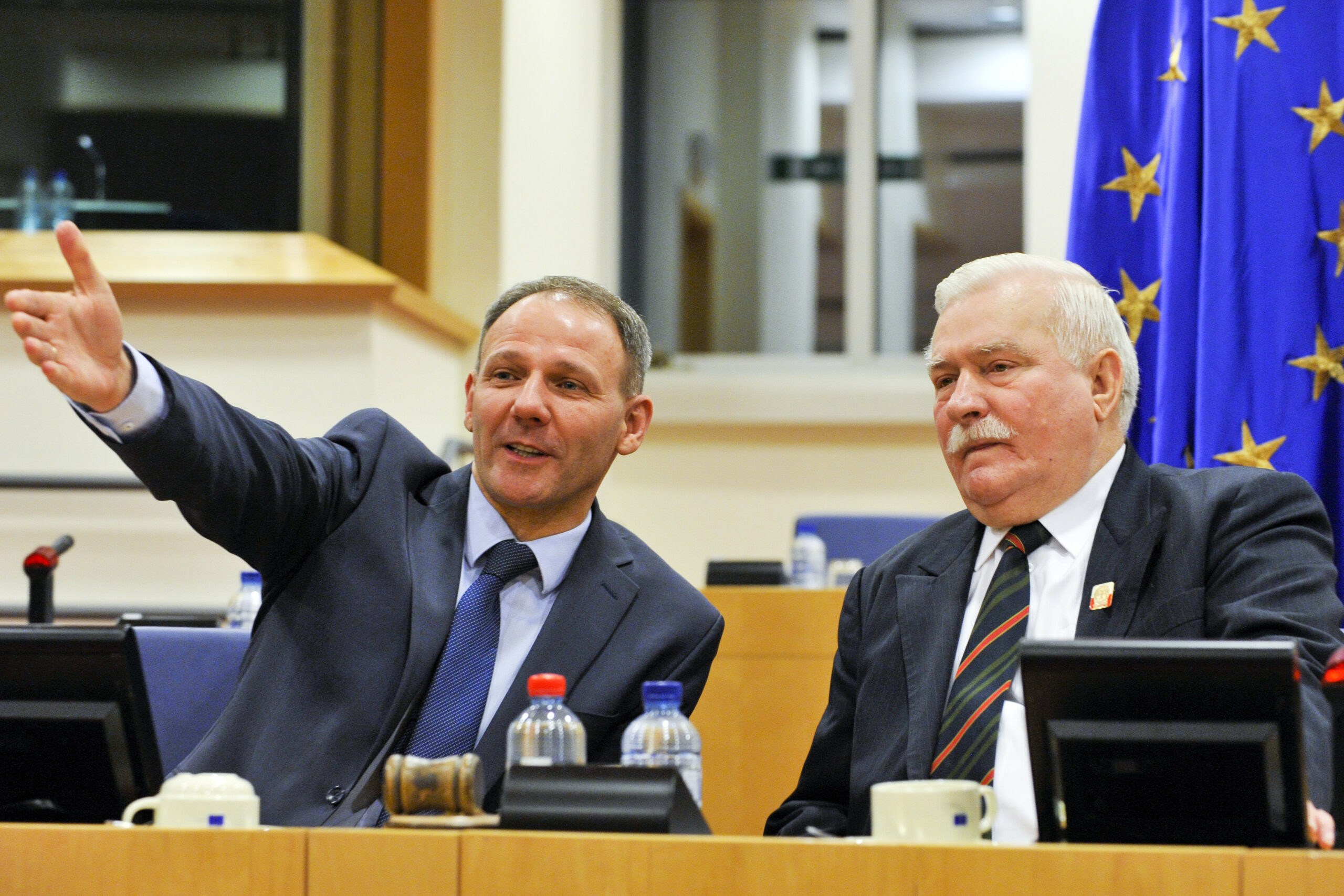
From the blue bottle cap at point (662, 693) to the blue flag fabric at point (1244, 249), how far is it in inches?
60.6

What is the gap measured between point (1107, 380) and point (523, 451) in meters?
0.84

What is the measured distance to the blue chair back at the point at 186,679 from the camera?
2.20 meters

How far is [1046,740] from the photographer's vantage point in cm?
125

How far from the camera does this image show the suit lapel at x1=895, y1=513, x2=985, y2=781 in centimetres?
188

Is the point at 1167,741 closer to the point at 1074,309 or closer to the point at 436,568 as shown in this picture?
the point at 1074,309

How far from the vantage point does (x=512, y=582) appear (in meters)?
2.11

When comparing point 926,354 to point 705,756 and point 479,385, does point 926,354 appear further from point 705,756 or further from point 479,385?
point 705,756

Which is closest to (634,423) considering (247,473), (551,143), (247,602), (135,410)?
(247,473)

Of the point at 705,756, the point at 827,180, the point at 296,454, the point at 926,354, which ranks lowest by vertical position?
the point at 705,756

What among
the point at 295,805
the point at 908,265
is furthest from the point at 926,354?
the point at 908,265

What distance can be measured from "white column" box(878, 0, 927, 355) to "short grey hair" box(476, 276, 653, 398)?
3443mm

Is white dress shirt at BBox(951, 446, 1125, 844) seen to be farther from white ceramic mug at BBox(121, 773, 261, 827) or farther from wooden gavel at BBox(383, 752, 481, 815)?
white ceramic mug at BBox(121, 773, 261, 827)

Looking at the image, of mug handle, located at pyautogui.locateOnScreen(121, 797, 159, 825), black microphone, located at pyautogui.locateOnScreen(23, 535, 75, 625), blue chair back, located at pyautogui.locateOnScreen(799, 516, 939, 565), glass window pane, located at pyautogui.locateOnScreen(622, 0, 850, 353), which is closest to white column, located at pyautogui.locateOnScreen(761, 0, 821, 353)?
glass window pane, located at pyautogui.locateOnScreen(622, 0, 850, 353)

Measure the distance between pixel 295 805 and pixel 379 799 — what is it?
106 mm
